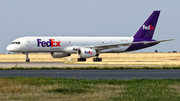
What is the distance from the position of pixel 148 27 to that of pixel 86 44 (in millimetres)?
11291

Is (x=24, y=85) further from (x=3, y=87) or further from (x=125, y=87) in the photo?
(x=125, y=87)

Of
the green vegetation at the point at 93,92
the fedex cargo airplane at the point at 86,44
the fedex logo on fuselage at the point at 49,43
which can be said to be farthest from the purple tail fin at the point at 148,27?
the green vegetation at the point at 93,92

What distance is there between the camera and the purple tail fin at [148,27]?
48969mm

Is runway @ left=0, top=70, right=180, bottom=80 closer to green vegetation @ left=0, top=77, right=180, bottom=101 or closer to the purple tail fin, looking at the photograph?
green vegetation @ left=0, top=77, right=180, bottom=101

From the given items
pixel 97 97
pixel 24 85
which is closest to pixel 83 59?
pixel 24 85

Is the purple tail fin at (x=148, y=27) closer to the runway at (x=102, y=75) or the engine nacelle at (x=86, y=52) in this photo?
the engine nacelle at (x=86, y=52)

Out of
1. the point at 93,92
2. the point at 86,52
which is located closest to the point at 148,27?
the point at 86,52

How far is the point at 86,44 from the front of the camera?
45312mm

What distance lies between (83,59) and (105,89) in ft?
99.5

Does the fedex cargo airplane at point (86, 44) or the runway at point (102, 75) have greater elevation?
the fedex cargo airplane at point (86, 44)

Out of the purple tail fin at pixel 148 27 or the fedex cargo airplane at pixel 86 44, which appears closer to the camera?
the fedex cargo airplane at pixel 86 44

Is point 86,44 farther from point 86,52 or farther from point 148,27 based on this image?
point 148,27

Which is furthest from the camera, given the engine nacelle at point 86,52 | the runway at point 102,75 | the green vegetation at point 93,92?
the engine nacelle at point 86,52

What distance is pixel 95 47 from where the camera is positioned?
1746 inches
